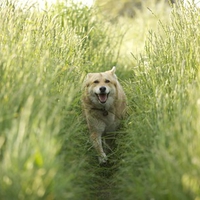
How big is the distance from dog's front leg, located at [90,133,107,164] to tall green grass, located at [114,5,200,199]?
0.31 m

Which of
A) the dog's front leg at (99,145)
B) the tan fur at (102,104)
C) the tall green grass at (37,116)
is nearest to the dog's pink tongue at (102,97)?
the tan fur at (102,104)

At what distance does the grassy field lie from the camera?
13.5 feet

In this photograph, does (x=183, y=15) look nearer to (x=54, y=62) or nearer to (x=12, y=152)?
(x=54, y=62)

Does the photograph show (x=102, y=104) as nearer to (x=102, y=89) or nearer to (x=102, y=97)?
(x=102, y=97)

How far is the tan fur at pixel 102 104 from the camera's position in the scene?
7.20 m

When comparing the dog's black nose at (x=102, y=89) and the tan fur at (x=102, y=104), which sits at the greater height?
A: the dog's black nose at (x=102, y=89)

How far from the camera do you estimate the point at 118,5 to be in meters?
21.3

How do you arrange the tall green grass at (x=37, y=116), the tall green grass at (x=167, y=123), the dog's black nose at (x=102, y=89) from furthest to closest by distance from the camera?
the dog's black nose at (x=102, y=89) → the tall green grass at (x=167, y=123) → the tall green grass at (x=37, y=116)

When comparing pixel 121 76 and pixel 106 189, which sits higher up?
pixel 121 76

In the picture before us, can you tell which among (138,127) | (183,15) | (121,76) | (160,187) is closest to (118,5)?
(121,76)

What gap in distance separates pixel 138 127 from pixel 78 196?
1395mm

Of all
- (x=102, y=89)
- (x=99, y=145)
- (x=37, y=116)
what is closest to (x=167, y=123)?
(x=37, y=116)

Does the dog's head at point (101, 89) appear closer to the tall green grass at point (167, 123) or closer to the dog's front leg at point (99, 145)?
the tall green grass at point (167, 123)

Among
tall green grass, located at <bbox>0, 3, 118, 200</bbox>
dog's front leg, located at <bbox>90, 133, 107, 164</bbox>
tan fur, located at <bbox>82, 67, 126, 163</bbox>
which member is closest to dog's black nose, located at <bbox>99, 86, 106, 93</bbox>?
tan fur, located at <bbox>82, 67, 126, 163</bbox>
